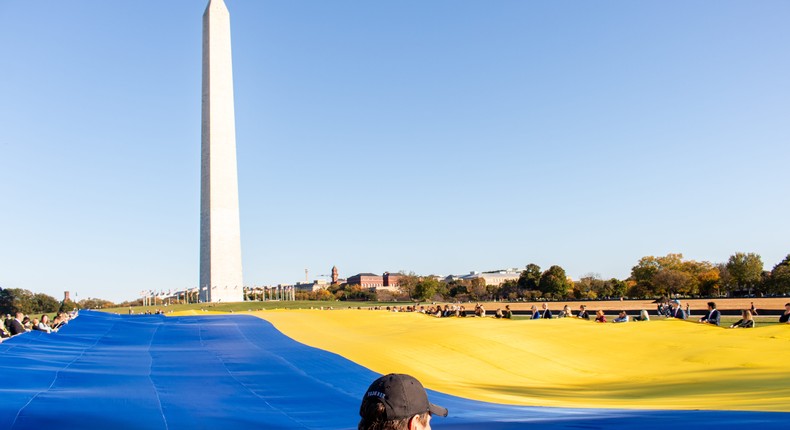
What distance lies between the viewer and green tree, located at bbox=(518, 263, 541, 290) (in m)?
108

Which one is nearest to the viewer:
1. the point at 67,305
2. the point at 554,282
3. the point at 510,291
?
the point at 67,305

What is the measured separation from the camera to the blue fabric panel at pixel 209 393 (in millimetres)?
6723

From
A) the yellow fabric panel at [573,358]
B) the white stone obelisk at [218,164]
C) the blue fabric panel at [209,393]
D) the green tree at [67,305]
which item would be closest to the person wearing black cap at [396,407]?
Answer: the blue fabric panel at [209,393]

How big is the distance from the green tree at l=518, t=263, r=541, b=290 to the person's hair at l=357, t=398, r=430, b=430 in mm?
107029

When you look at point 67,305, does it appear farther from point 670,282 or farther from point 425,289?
point 670,282

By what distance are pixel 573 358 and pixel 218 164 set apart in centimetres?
5045

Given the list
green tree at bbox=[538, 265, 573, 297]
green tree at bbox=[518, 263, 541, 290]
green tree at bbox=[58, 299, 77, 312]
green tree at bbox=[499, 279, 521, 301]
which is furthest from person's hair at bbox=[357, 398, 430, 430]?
green tree at bbox=[499, 279, 521, 301]

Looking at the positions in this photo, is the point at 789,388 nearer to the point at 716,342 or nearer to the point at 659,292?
the point at 716,342

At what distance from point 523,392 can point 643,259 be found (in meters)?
109

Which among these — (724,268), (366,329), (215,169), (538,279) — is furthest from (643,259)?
(366,329)

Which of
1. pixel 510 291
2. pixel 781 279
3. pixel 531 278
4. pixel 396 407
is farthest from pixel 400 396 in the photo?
pixel 510 291

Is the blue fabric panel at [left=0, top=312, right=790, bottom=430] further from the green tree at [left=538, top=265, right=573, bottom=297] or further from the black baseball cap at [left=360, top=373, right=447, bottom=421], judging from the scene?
the green tree at [left=538, top=265, right=573, bottom=297]

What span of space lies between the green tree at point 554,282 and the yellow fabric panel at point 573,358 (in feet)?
278

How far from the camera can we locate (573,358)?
15.7 metres
